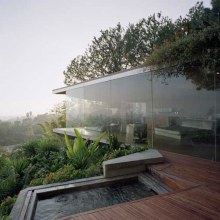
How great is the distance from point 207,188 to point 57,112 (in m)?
15.5

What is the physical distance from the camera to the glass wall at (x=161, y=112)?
17.2 ft

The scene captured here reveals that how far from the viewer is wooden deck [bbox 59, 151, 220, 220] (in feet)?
8.79

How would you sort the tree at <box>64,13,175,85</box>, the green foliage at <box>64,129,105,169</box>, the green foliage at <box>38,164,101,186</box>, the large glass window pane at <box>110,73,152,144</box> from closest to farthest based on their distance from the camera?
the green foliage at <box>38,164,101,186</box> < the green foliage at <box>64,129,105,169</box> < the large glass window pane at <box>110,73,152,144</box> < the tree at <box>64,13,175,85</box>

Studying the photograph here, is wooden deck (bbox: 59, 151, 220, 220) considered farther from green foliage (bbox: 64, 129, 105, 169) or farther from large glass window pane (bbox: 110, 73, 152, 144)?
large glass window pane (bbox: 110, 73, 152, 144)

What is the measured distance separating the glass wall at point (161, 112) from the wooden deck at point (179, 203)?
1.29 m

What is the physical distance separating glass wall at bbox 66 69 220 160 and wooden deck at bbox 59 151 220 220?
1.29m

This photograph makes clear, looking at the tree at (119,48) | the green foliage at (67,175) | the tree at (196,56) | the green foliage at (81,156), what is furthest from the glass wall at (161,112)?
the tree at (119,48)

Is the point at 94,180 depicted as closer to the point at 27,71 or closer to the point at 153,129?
the point at 153,129

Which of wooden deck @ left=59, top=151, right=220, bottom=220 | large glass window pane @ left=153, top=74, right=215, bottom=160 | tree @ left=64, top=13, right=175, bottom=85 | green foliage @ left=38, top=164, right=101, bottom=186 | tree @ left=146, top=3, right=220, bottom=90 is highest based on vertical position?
tree @ left=64, top=13, right=175, bottom=85

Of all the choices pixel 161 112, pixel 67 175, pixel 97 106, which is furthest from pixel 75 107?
pixel 67 175

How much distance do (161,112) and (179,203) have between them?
368 cm

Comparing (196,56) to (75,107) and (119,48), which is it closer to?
(75,107)

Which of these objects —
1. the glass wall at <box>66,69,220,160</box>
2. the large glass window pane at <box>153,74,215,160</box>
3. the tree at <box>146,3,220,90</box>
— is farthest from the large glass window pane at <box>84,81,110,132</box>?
the tree at <box>146,3,220,90</box>

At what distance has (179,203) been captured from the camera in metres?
2.99
